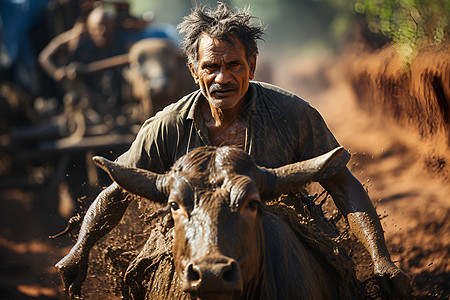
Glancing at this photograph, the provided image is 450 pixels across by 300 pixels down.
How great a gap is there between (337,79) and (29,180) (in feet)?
59.3

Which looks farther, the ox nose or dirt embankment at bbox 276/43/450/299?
dirt embankment at bbox 276/43/450/299

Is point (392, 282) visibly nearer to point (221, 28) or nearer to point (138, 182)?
point (138, 182)

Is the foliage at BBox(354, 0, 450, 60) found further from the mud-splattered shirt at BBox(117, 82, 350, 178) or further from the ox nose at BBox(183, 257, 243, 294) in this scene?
the ox nose at BBox(183, 257, 243, 294)

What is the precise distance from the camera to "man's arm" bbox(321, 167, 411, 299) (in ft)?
9.90

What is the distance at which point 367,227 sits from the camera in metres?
3.20

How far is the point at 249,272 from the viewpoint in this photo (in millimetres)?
2436

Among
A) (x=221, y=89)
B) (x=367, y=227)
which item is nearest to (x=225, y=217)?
(x=221, y=89)

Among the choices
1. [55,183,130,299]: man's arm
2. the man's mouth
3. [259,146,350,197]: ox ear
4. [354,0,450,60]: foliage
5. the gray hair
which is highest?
[354,0,450,60]: foliage

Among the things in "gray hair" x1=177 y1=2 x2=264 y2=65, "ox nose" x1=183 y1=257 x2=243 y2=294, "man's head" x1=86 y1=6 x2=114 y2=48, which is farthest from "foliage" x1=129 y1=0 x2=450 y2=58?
"ox nose" x1=183 y1=257 x2=243 y2=294

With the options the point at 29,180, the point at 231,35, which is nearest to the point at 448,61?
the point at 231,35

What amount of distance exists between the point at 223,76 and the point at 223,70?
1.3 inches

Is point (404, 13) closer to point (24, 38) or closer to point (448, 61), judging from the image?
point (448, 61)

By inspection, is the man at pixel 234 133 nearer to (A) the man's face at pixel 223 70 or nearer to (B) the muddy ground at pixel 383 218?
(A) the man's face at pixel 223 70

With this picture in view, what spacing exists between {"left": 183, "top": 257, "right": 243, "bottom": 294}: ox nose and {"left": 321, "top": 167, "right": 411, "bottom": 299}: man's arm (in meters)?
1.13
